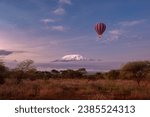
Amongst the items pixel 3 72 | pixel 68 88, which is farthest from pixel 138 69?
pixel 3 72

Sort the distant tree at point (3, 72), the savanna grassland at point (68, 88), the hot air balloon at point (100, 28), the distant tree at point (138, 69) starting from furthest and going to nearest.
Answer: the distant tree at point (138, 69) → the hot air balloon at point (100, 28) → the distant tree at point (3, 72) → the savanna grassland at point (68, 88)

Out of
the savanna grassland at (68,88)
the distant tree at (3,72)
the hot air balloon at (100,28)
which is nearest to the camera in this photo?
the savanna grassland at (68,88)

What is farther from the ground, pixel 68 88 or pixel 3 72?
pixel 3 72

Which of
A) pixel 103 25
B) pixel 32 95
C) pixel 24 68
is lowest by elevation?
pixel 32 95

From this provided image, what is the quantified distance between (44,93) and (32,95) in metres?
0.71

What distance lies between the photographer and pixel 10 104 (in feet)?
40.1

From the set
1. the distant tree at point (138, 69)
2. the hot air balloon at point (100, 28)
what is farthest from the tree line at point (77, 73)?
the hot air balloon at point (100, 28)

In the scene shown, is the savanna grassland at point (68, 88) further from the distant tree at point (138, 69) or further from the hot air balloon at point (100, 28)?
the hot air balloon at point (100, 28)

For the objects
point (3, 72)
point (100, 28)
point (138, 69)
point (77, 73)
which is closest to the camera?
point (3, 72)

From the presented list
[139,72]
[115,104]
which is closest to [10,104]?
[115,104]

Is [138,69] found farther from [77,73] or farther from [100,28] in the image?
[77,73]

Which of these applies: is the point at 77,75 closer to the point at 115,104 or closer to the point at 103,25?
the point at 103,25

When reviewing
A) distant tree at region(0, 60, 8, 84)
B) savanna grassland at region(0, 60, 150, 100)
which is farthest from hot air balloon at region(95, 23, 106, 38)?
distant tree at region(0, 60, 8, 84)

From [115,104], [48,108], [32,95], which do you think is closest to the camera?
[48,108]
